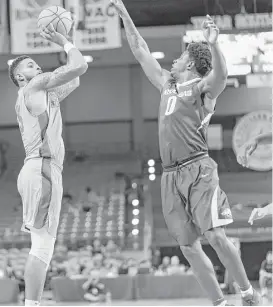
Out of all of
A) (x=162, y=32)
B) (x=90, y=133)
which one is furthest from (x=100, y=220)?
(x=162, y=32)

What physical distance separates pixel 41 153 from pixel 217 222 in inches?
54.5

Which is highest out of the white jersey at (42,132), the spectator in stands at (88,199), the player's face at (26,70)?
the player's face at (26,70)

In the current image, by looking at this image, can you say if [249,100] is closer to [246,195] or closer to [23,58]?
[246,195]

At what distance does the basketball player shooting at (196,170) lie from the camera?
184 inches

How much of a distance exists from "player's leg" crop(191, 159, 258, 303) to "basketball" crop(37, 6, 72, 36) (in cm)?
158

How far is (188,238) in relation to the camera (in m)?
4.80

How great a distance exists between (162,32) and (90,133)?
5.19 meters

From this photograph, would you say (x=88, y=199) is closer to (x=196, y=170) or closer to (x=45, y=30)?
(x=45, y=30)

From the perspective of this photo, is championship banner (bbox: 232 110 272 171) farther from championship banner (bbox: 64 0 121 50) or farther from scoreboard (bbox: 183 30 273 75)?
championship banner (bbox: 64 0 121 50)

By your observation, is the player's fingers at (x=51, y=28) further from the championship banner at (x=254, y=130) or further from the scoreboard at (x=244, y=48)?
the championship banner at (x=254, y=130)

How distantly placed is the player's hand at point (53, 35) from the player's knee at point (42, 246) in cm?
138

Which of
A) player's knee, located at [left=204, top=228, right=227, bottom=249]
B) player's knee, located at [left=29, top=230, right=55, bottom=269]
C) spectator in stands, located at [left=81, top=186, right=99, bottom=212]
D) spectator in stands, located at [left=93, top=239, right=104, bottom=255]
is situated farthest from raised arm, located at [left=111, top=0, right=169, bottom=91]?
spectator in stands, located at [left=81, top=186, right=99, bottom=212]

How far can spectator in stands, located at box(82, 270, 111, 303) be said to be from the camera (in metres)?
12.7

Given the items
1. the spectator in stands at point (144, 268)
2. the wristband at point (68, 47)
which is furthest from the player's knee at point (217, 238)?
the spectator in stands at point (144, 268)
